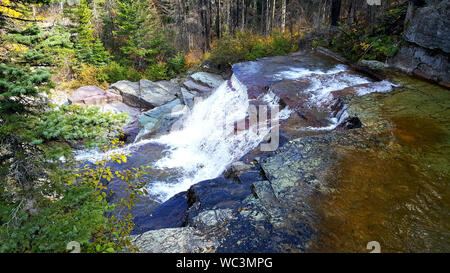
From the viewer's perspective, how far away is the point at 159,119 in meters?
12.5

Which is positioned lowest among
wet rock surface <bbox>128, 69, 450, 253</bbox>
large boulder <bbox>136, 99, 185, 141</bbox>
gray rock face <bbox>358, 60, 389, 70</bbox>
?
large boulder <bbox>136, 99, 185, 141</bbox>

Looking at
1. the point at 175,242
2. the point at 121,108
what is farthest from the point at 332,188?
the point at 121,108

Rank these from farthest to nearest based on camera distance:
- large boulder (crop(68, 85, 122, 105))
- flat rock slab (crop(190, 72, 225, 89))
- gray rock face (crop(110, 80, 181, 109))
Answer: gray rock face (crop(110, 80, 181, 109))
flat rock slab (crop(190, 72, 225, 89))
large boulder (crop(68, 85, 122, 105))

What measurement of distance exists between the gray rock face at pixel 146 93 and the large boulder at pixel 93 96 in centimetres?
55

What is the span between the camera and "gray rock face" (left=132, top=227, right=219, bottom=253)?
10.8 ft

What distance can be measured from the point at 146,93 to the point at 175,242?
13842 mm

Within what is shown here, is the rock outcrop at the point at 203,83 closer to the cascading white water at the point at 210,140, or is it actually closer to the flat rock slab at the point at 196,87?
the flat rock slab at the point at 196,87

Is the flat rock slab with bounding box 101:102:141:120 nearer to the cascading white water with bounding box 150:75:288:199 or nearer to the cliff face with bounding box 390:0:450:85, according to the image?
the cascading white water with bounding box 150:75:288:199

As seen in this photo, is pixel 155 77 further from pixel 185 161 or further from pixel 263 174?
pixel 263 174

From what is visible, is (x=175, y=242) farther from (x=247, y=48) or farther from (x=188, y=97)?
(x=247, y=48)

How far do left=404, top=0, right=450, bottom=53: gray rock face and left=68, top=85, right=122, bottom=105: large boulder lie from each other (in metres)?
14.9

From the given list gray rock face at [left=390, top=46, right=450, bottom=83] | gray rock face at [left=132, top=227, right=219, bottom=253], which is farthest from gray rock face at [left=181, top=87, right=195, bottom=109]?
gray rock face at [left=132, top=227, right=219, bottom=253]

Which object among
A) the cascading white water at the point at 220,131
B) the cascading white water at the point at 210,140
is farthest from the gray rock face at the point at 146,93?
the cascading white water at the point at 220,131
